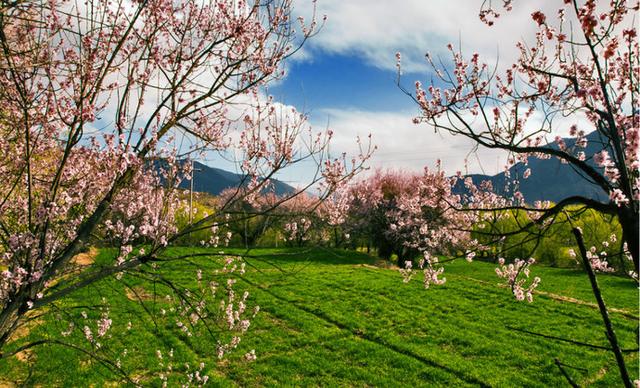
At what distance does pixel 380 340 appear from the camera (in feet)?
44.1

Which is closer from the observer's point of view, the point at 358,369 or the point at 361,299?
the point at 358,369

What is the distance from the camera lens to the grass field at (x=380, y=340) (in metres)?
10.8

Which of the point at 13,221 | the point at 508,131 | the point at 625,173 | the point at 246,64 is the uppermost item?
the point at 246,64

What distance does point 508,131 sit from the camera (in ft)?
16.2

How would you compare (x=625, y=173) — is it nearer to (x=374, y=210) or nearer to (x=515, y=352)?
(x=515, y=352)

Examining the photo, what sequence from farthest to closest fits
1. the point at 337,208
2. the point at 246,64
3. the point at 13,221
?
the point at 337,208, the point at 13,221, the point at 246,64

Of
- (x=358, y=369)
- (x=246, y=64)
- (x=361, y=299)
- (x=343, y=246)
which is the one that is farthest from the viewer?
(x=343, y=246)

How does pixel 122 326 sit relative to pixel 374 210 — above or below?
below

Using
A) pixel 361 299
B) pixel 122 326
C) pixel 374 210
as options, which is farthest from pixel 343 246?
pixel 122 326

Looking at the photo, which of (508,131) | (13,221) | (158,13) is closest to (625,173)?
(508,131)

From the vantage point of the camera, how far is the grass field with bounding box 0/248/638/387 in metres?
10.8

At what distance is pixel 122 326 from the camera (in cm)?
1429

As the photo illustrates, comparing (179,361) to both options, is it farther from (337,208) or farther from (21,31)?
(337,208)

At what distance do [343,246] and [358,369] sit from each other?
116 feet
